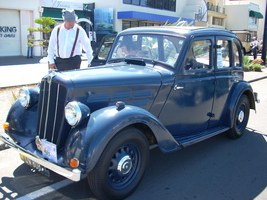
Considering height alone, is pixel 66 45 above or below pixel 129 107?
above

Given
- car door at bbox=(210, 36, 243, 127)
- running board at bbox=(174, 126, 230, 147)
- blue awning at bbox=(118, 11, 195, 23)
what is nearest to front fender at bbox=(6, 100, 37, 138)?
running board at bbox=(174, 126, 230, 147)

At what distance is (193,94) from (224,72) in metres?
0.94

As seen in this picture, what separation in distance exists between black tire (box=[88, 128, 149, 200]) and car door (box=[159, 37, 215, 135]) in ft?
2.37

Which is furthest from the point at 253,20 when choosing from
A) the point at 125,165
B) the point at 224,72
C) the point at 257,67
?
the point at 125,165

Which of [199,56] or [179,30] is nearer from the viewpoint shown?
[179,30]

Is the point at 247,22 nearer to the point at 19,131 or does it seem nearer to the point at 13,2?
the point at 13,2

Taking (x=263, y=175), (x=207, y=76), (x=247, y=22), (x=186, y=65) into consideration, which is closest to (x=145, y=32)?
(x=186, y=65)

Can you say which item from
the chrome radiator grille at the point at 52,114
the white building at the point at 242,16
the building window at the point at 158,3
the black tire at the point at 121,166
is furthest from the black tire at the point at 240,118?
the white building at the point at 242,16

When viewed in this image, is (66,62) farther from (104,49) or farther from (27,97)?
(27,97)

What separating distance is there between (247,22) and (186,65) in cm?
4317

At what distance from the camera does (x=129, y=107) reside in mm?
3133

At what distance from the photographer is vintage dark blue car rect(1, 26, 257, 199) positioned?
287 centimetres

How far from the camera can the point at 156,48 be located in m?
4.14

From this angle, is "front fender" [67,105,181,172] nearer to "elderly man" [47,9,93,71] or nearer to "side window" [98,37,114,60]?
"elderly man" [47,9,93,71]
